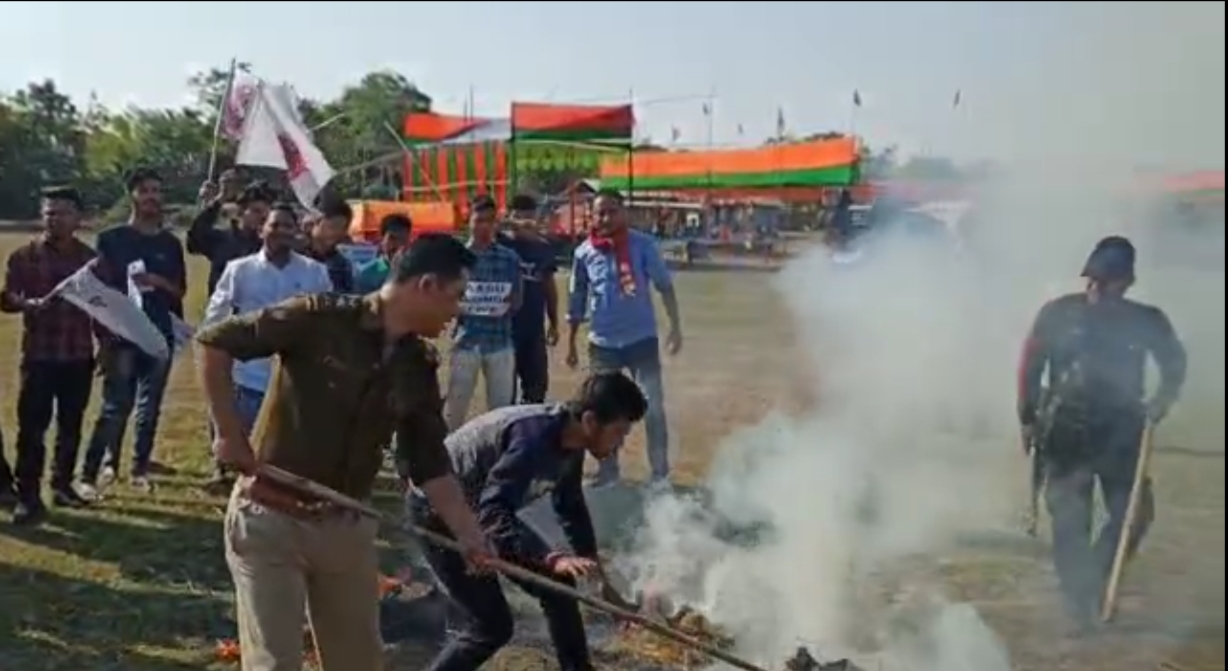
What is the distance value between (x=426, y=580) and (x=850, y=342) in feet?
17.1

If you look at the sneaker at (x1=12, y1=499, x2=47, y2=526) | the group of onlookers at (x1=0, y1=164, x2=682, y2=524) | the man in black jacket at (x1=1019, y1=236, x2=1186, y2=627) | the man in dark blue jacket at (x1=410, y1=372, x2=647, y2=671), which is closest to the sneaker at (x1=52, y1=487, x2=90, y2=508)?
the group of onlookers at (x1=0, y1=164, x2=682, y2=524)

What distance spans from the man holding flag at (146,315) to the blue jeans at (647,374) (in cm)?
230

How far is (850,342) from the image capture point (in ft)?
35.3

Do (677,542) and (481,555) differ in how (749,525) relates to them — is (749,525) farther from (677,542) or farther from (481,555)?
(481,555)

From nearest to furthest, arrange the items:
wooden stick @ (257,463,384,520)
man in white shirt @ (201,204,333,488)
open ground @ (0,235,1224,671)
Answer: wooden stick @ (257,463,384,520) < open ground @ (0,235,1224,671) < man in white shirt @ (201,204,333,488)

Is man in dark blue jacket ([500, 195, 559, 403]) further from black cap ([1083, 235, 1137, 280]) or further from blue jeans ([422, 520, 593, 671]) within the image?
blue jeans ([422, 520, 593, 671])

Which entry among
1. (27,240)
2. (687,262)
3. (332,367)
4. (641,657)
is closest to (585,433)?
(332,367)

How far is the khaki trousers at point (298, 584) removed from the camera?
379 centimetres

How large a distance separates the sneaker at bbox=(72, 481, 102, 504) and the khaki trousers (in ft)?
13.4

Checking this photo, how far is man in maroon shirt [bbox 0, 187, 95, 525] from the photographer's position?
700 cm

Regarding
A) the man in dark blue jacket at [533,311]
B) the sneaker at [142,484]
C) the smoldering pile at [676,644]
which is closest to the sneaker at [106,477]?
the sneaker at [142,484]

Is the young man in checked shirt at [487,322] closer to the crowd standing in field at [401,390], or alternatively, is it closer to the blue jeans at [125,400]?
the crowd standing in field at [401,390]

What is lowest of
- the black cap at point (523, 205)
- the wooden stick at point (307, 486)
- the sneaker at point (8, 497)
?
the sneaker at point (8, 497)

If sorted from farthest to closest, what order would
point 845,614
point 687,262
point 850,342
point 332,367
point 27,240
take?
point 687,262
point 850,342
point 27,240
point 845,614
point 332,367
